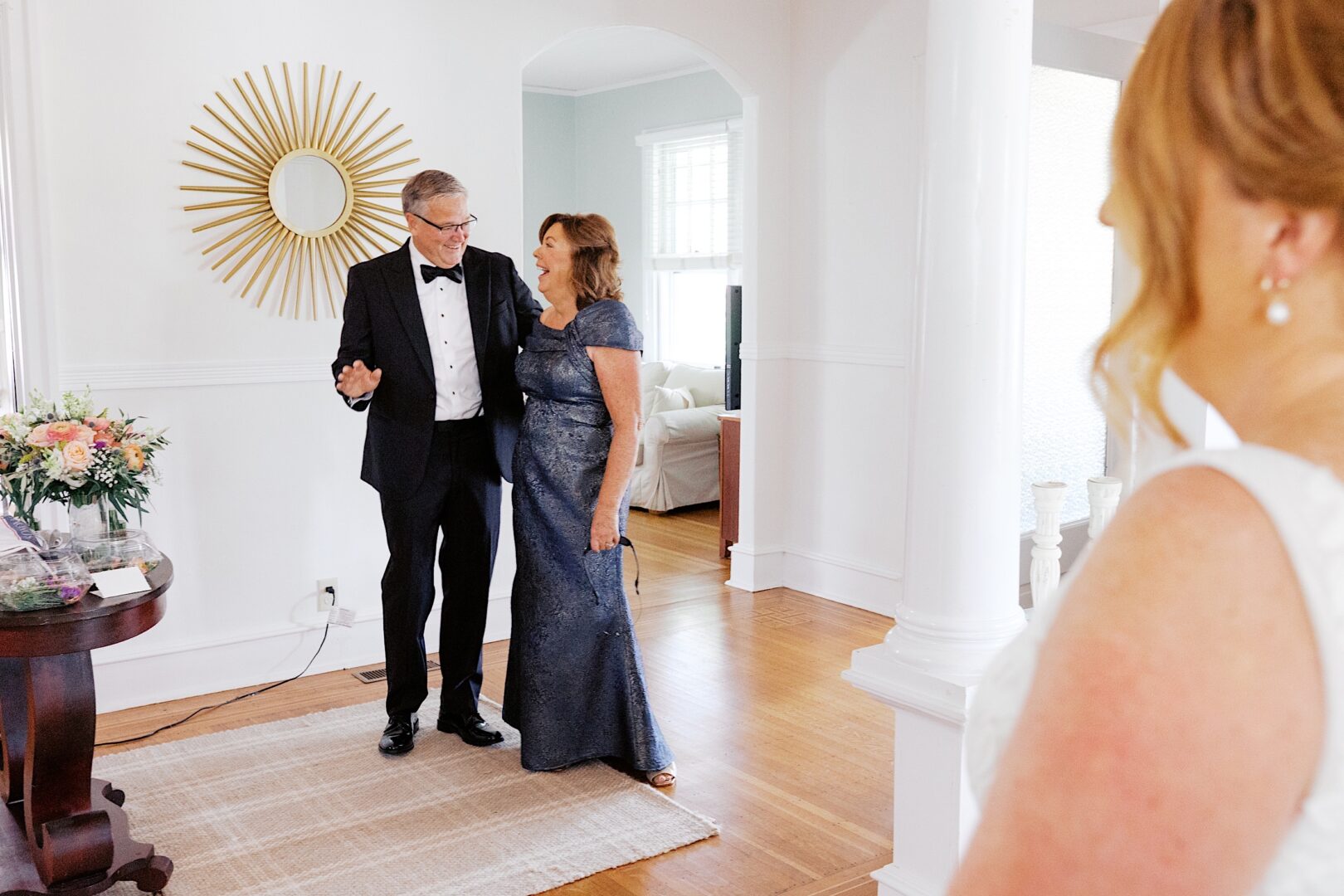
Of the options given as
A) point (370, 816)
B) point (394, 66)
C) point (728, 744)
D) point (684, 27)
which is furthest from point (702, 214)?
point (370, 816)

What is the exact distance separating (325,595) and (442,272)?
1350mm

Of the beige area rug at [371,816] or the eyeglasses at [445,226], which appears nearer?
the beige area rug at [371,816]

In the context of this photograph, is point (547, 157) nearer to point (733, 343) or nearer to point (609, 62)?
point (609, 62)

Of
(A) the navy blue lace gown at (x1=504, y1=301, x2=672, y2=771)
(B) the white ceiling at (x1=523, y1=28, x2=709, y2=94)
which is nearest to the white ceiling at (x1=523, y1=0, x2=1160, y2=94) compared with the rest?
(B) the white ceiling at (x1=523, y1=28, x2=709, y2=94)

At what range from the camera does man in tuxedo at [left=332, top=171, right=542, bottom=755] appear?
3.46m

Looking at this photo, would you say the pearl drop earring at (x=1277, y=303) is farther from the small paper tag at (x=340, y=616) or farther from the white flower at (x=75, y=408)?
the small paper tag at (x=340, y=616)

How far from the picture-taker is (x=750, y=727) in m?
3.75

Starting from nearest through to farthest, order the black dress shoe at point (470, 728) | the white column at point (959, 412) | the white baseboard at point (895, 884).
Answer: the white column at point (959, 412), the white baseboard at point (895, 884), the black dress shoe at point (470, 728)

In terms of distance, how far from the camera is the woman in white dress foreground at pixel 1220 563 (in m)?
0.49

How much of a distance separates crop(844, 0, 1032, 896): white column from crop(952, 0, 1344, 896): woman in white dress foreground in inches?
67.1

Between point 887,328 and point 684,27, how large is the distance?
4.91ft

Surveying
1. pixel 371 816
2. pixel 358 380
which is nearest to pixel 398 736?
pixel 371 816

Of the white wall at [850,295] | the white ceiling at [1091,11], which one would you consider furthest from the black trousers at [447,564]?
the white ceiling at [1091,11]

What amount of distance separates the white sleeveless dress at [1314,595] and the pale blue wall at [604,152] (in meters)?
8.15
